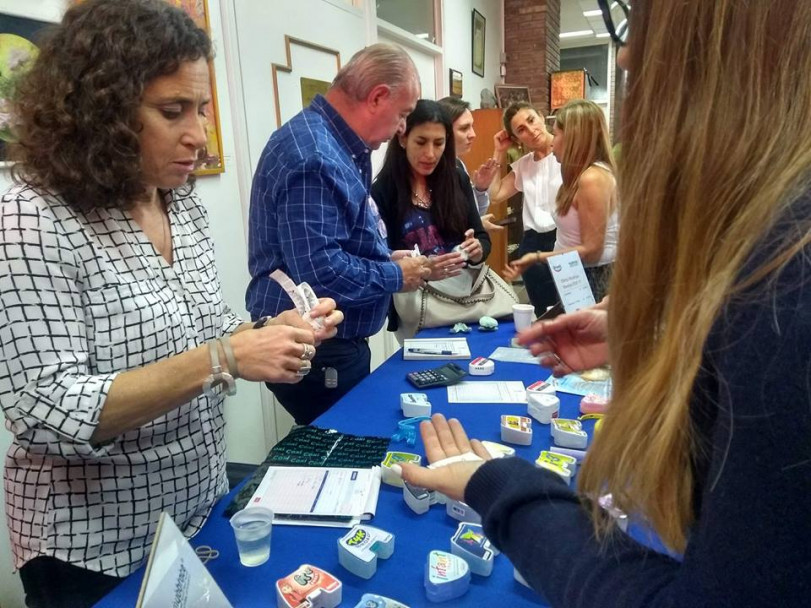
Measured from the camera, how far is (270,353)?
111cm

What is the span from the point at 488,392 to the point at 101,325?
111 cm

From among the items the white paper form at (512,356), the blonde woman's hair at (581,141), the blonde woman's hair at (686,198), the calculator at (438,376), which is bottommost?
the white paper form at (512,356)

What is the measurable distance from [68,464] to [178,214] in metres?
0.59

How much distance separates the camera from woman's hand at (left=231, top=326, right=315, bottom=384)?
110cm

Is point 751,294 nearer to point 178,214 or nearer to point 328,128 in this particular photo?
point 178,214

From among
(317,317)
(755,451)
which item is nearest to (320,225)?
(317,317)

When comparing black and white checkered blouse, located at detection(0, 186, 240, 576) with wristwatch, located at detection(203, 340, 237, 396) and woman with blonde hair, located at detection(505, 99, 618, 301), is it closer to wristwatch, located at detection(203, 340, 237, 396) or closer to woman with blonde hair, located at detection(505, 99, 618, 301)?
wristwatch, located at detection(203, 340, 237, 396)

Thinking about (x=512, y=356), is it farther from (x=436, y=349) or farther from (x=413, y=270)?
(x=413, y=270)

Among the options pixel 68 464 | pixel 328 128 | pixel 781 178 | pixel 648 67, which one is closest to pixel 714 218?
pixel 781 178

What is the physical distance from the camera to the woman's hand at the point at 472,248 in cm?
244

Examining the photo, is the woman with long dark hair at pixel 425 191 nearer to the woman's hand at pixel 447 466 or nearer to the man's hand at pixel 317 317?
the man's hand at pixel 317 317

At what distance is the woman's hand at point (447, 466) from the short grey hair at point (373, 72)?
48.0 inches

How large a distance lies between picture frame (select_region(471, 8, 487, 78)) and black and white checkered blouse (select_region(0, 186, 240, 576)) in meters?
5.78

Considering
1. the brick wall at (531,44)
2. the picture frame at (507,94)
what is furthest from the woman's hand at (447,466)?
the brick wall at (531,44)
